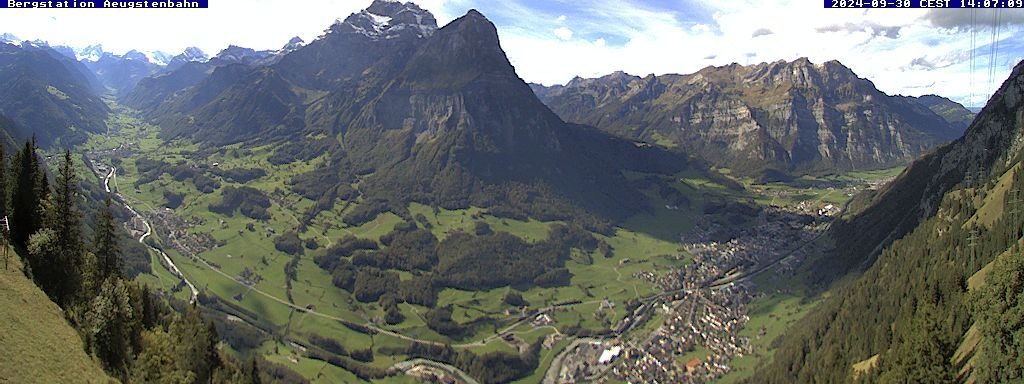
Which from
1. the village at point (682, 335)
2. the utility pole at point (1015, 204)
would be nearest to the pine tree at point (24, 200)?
the village at point (682, 335)

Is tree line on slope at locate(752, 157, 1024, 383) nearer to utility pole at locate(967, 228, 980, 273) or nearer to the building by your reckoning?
utility pole at locate(967, 228, 980, 273)

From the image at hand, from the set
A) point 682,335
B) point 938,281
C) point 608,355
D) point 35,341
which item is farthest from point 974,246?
point 35,341

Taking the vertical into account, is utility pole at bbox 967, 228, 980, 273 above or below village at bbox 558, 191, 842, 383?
above

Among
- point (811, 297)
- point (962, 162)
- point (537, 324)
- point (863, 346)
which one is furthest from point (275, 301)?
point (962, 162)

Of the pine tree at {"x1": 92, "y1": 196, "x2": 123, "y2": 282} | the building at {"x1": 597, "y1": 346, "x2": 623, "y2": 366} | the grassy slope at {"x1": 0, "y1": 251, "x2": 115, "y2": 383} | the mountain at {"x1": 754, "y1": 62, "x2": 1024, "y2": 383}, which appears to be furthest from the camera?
the building at {"x1": 597, "y1": 346, "x2": 623, "y2": 366}

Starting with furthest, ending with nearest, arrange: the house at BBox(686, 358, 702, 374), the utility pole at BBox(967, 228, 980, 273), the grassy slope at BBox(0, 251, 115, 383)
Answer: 1. the house at BBox(686, 358, 702, 374)
2. the utility pole at BBox(967, 228, 980, 273)
3. the grassy slope at BBox(0, 251, 115, 383)

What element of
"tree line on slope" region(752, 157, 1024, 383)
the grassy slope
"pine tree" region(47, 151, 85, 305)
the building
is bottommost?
the building

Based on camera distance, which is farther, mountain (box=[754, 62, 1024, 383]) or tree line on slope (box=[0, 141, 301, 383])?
mountain (box=[754, 62, 1024, 383])

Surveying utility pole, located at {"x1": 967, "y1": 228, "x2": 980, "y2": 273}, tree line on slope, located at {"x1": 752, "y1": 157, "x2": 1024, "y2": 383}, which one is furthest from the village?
utility pole, located at {"x1": 967, "y1": 228, "x2": 980, "y2": 273}
